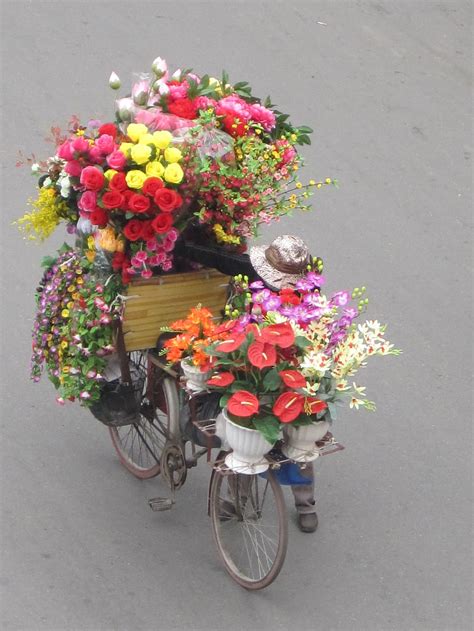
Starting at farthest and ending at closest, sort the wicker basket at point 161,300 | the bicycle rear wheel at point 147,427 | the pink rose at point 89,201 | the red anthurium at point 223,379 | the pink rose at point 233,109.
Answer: the bicycle rear wheel at point 147,427 → the wicker basket at point 161,300 → the pink rose at point 233,109 → the pink rose at point 89,201 → the red anthurium at point 223,379

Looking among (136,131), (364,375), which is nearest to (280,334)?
(136,131)

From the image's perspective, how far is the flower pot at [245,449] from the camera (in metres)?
3.83

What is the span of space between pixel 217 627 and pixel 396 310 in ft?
9.82

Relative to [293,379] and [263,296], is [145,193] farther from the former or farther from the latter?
[293,379]

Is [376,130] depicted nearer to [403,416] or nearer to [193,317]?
[403,416]

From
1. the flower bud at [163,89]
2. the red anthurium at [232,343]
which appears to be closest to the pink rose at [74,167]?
the flower bud at [163,89]

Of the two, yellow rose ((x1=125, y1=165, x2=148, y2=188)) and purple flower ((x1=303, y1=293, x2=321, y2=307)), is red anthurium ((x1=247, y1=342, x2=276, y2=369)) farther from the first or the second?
yellow rose ((x1=125, y1=165, x2=148, y2=188))

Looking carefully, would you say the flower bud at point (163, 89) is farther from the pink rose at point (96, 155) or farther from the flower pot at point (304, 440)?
the flower pot at point (304, 440)

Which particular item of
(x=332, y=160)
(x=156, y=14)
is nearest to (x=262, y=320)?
(x=332, y=160)

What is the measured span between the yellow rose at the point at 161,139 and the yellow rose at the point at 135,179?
14 cm

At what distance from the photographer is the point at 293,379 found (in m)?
3.71

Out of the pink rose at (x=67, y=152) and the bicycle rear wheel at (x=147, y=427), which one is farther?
the bicycle rear wheel at (x=147, y=427)

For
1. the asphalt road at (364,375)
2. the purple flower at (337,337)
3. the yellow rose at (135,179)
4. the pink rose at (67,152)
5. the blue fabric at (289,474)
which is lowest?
the asphalt road at (364,375)

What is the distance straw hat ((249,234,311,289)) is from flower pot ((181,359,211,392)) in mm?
480
